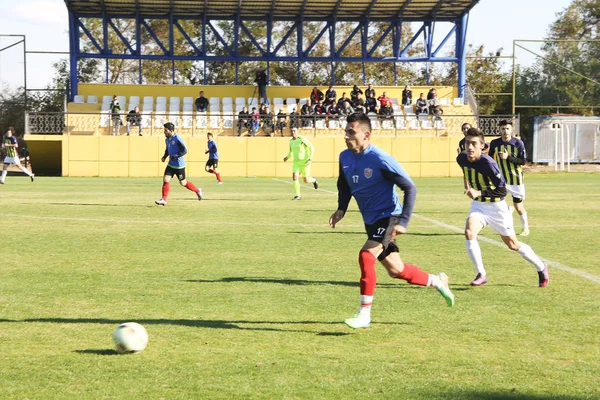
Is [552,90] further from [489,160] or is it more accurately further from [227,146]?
[489,160]

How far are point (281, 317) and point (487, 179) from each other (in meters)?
3.34

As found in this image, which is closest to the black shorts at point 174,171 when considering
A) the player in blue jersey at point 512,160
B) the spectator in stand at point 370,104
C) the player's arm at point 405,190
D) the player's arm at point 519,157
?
the player in blue jersey at point 512,160

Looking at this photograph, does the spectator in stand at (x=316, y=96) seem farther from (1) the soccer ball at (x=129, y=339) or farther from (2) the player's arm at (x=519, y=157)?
(1) the soccer ball at (x=129, y=339)

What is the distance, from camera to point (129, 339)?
6004 mm

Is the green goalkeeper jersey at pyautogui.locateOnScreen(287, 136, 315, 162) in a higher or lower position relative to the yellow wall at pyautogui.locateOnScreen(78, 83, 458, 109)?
lower

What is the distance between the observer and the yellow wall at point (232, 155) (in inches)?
1550

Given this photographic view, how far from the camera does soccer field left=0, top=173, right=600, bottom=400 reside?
534cm

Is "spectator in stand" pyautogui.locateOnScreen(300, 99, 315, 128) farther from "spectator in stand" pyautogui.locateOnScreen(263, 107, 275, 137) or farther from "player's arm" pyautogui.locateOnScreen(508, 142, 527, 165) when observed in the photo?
"player's arm" pyautogui.locateOnScreen(508, 142, 527, 165)

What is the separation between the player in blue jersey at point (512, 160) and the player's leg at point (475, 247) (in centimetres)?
457

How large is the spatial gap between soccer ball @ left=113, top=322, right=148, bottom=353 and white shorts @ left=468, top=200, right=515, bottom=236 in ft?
15.9

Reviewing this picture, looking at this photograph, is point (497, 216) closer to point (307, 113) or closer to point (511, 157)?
point (511, 157)

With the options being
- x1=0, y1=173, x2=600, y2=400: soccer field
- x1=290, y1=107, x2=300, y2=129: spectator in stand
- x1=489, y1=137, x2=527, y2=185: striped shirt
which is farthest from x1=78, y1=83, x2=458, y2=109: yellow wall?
x1=489, y1=137, x2=527, y2=185: striped shirt

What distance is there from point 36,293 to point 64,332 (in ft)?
6.35

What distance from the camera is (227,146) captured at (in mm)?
40188
